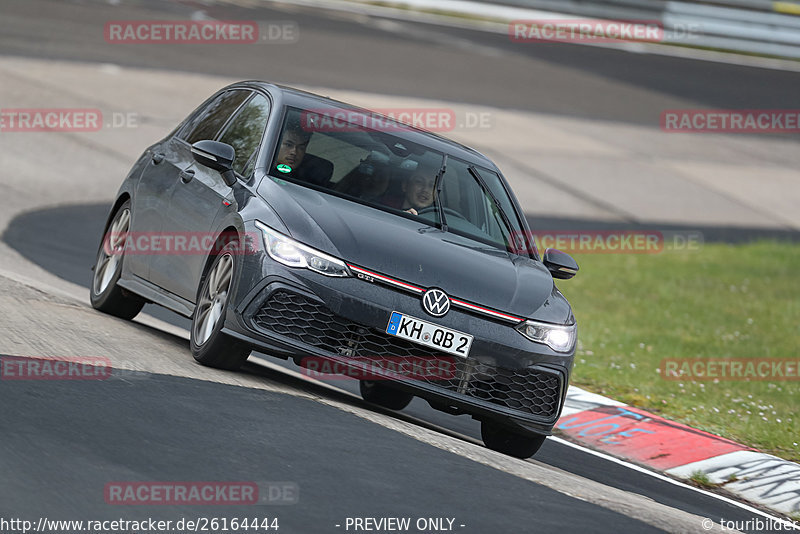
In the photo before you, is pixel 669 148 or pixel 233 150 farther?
pixel 669 148

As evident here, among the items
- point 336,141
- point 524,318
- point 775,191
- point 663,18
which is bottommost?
point 524,318

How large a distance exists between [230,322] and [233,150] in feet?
4.39

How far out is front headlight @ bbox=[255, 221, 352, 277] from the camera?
6918 mm

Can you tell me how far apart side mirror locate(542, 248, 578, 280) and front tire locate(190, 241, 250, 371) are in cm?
216

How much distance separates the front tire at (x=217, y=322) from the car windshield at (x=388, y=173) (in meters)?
0.69

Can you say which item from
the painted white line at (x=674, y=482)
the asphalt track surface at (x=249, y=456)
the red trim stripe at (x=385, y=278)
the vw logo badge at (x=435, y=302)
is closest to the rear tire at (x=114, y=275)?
the asphalt track surface at (x=249, y=456)

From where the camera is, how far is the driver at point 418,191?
7.95m

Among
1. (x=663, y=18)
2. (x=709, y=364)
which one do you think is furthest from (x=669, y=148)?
(x=709, y=364)

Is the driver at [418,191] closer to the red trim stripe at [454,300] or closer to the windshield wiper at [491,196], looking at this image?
the windshield wiper at [491,196]

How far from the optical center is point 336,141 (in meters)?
8.03

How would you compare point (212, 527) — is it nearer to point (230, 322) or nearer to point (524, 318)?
point (230, 322)

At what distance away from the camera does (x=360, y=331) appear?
22.6 feet

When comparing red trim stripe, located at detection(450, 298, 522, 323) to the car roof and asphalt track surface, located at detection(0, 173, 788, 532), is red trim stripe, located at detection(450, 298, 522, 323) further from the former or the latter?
the car roof

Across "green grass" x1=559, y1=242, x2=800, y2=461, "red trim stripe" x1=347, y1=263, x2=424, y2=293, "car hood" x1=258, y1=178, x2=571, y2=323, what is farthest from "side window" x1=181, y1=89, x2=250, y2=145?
"green grass" x1=559, y1=242, x2=800, y2=461
